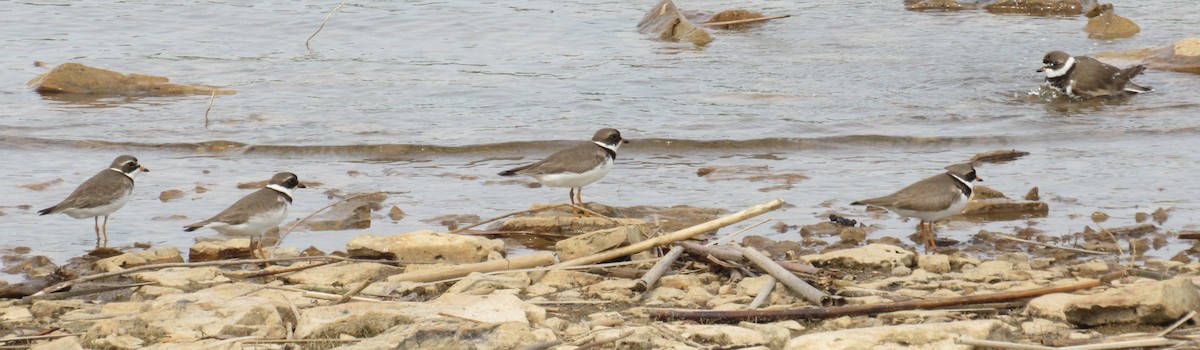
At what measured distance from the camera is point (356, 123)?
12.9 meters

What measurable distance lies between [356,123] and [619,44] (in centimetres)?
512

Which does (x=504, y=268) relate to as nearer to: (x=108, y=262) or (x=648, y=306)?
(x=648, y=306)

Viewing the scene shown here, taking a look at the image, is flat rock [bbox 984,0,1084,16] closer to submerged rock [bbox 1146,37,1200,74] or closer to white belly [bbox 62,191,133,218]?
submerged rock [bbox 1146,37,1200,74]

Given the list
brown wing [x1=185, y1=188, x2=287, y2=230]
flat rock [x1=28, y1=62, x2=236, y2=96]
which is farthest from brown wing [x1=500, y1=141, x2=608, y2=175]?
flat rock [x1=28, y1=62, x2=236, y2=96]

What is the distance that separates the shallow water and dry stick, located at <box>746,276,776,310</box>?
2011 mm

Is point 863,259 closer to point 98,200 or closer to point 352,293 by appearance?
point 352,293

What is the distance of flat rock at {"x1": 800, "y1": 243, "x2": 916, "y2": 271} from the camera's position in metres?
7.09

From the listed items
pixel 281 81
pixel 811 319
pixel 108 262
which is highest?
pixel 811 319

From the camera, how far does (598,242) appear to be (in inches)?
277

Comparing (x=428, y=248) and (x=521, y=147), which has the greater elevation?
(x=428, y=248)

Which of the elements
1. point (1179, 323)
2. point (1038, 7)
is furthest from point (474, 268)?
point (1038, 7)

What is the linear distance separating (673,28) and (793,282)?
1159cm

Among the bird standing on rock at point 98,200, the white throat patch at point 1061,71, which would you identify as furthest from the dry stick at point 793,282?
the white throat patch at point 1061,71

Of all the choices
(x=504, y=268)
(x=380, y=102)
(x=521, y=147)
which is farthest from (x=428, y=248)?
(x=380, y=102)
